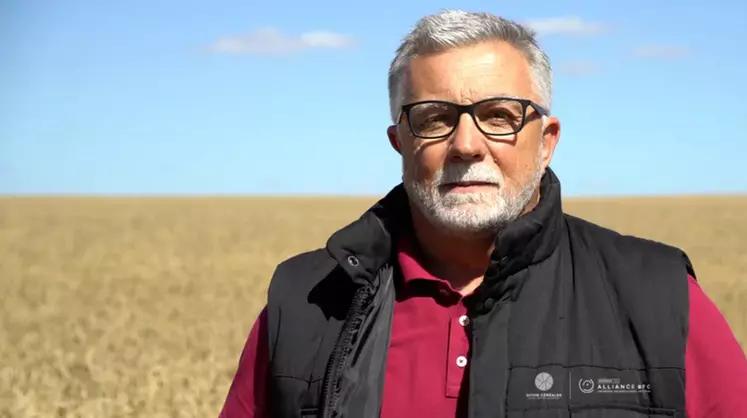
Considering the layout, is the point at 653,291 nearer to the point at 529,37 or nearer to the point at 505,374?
the point at 505,374

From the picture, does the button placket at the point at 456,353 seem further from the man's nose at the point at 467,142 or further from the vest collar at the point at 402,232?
the man's nose at the point at 467,142

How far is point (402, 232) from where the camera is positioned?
3094 mm

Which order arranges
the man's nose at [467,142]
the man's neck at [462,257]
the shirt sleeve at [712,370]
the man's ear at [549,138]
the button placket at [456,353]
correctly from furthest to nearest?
the man's ear at [549,138] → the man's neck at [462,257] → the man's nose at [467,142] → the button placket at [456,353] → the shirt sleeve at [712,370]

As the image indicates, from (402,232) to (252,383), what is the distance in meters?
0.68

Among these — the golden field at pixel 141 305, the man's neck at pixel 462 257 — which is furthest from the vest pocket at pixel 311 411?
the golden field at pixel 141 305

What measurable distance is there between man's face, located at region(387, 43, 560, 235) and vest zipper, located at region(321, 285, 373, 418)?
0.33 m

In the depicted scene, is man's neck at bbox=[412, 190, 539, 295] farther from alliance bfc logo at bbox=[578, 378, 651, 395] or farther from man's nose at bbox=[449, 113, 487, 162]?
alliance bfc logo at bbox=[578, 378, 651, 395]

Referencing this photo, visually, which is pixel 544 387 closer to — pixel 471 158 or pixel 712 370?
pixel 712 370

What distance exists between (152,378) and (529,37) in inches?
292

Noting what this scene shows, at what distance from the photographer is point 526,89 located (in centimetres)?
290

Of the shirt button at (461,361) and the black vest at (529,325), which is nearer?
the black vest at (529,325)

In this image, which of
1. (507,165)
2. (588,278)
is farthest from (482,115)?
(588,278)

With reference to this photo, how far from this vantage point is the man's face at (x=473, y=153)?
9.28 feet

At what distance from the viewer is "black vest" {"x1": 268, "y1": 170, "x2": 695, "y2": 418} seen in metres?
2.54
